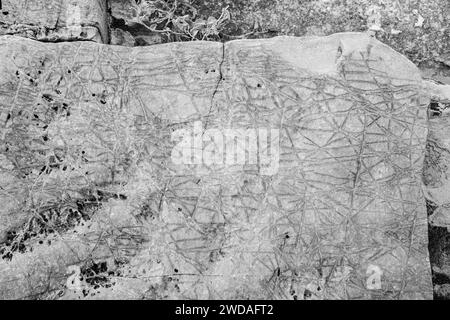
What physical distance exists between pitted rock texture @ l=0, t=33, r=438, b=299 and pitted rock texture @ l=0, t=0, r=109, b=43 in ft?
0.94

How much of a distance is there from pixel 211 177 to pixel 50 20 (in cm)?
106

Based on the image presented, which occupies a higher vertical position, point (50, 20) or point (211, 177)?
point (50, 20)

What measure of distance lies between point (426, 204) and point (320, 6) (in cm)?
115

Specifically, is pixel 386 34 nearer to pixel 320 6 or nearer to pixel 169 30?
pixel 320 6

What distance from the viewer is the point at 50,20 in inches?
113

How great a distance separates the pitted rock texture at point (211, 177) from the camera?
8.05ft

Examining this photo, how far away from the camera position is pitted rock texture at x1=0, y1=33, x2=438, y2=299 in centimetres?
246

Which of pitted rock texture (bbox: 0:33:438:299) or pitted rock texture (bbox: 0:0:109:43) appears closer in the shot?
pitted rock texture (bbox: 0:33:438:299)

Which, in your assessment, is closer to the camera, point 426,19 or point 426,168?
point 426,168

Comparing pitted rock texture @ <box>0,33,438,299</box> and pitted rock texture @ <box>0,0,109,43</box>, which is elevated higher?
pitted rock texture @ <box>0,0,109,43</box>

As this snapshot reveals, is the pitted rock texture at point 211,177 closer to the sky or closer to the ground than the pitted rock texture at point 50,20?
closer to the ground

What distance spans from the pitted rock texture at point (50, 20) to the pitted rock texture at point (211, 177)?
0.94ft

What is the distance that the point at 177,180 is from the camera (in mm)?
2521

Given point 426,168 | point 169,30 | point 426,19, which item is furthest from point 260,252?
point 426,19
